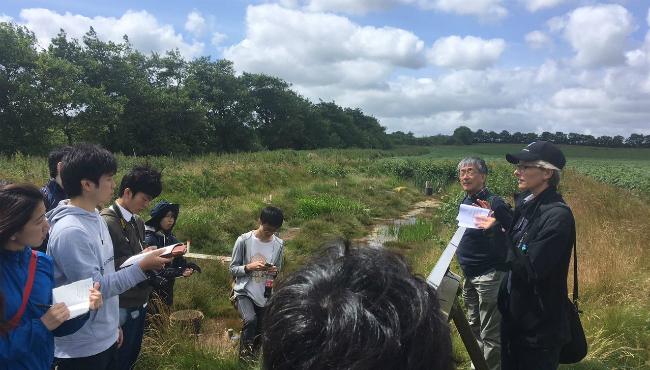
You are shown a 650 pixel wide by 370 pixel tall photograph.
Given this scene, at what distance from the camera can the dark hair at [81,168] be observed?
2250 mm

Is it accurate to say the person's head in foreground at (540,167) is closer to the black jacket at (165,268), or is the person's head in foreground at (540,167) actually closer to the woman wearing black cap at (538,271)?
the woman wearing black cap at (538,271)

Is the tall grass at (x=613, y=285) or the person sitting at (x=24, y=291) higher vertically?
the person sitting at (x=24, y=291)

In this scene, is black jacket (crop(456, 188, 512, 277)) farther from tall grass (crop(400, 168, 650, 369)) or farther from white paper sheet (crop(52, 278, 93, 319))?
white paper sheet (crop(52, 278, 93, 319))

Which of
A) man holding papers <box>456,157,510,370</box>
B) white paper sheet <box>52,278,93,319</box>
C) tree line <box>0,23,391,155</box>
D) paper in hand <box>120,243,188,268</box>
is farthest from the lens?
tree line <box>0,23,391,155</box>

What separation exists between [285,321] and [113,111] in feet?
94.6

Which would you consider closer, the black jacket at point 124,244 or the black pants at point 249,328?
the black jacket at point 124,244

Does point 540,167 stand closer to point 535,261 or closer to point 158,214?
point 535,261

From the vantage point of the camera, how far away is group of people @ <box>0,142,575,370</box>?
77cm

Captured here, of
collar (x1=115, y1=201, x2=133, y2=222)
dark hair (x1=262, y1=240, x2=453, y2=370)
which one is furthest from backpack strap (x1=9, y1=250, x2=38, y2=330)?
dark hair (x1=262, y1=240, x2=453, y2=370)

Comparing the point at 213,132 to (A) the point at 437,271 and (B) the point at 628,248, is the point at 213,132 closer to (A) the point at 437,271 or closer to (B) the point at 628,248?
(B) the point at 628,248

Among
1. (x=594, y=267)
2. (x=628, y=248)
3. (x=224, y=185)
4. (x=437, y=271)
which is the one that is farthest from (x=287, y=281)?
(x=224, y=185)

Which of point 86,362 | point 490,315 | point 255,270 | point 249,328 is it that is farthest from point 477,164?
point 86,362

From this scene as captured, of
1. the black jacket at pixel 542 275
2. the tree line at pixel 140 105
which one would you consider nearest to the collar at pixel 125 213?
the black jacket at pixel 542 275

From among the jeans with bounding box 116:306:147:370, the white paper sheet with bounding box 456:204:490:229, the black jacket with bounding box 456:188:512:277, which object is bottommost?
the jeans with bounding box 116:306:147:370
